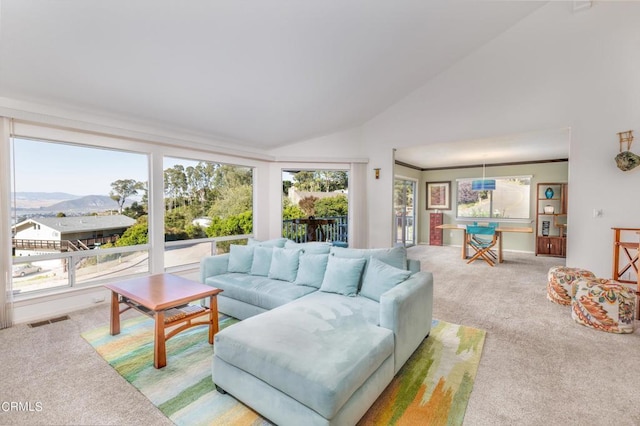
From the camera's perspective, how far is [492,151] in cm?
648

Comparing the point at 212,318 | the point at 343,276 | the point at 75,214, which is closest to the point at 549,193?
the point at 343,276

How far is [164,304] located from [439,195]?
28.3ft

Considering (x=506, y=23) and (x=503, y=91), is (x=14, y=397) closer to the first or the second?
(x=503, y=91)

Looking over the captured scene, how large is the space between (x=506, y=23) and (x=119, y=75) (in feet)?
16.8

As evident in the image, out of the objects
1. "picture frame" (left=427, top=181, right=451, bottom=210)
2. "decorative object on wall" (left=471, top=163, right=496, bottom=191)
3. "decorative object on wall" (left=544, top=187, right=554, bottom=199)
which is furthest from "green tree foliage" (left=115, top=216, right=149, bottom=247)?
"decorative object on wall" (left=544, top=187, right=554, bottom=199)

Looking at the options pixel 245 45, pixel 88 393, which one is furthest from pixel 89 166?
pixel 88 393

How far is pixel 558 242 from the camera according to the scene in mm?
7258

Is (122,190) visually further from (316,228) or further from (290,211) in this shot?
(316,228)

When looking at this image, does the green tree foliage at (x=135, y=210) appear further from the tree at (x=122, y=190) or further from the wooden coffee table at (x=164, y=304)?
the wooden coffee table at (x=164, y=304)

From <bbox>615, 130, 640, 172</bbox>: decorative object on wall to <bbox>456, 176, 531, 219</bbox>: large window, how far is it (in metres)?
4.55

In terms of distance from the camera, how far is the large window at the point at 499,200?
7953 mm

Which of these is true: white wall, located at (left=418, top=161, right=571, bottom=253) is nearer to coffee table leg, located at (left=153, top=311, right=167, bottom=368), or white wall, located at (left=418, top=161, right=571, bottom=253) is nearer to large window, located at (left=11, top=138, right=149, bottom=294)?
large window, located at (left=11, top=138, right=149, bottom=294)

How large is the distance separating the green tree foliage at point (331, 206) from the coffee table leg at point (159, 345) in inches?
162

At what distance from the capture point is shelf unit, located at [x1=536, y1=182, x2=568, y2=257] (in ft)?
24.0
